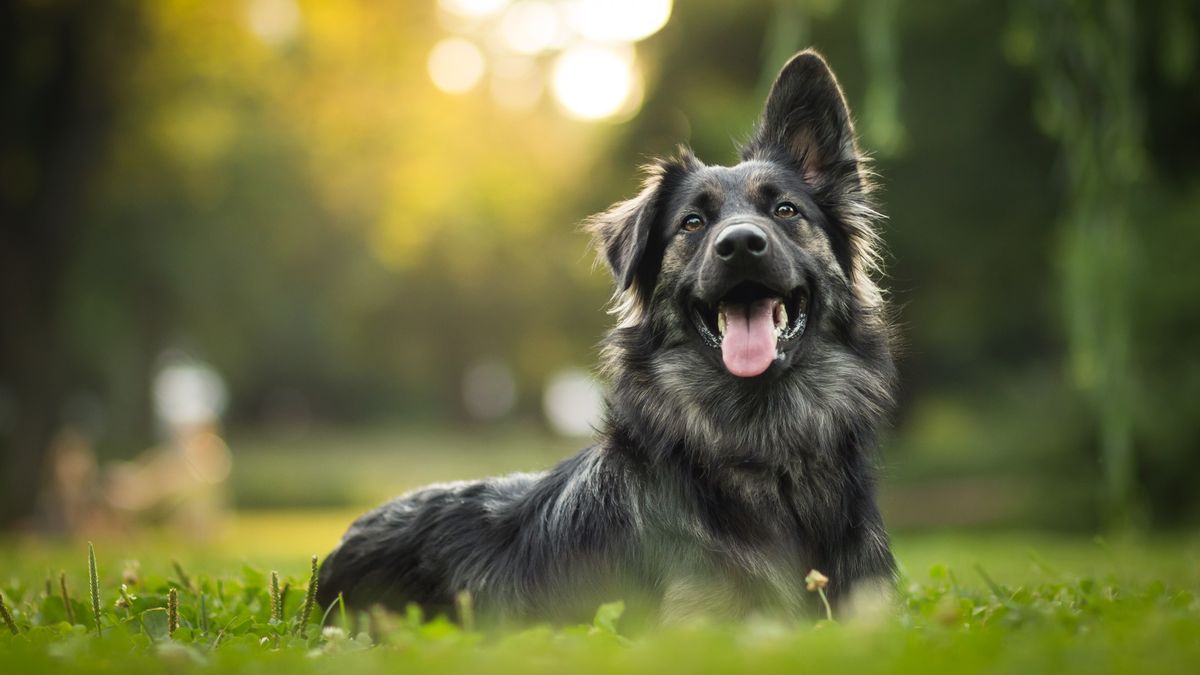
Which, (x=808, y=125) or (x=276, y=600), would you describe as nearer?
(x=276, y=600)

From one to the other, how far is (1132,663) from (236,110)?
2495cm

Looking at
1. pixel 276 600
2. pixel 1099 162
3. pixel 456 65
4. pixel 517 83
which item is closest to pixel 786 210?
pixel 276 600

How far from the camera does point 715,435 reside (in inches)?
200

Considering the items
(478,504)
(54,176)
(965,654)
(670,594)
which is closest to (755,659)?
(965,654)

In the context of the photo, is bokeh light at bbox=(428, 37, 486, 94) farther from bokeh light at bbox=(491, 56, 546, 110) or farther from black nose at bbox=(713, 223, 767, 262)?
black nose at bbox=(713, 223, 767, 262)

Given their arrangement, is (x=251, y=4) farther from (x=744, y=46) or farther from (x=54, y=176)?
(x=744, y=46)

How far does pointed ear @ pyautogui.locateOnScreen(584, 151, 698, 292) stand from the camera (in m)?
5.44

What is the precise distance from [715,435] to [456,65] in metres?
26.2

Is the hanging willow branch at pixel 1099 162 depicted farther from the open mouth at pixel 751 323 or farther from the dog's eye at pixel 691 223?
the dog's eye at pixel 691 223

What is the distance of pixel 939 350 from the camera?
75.7ft

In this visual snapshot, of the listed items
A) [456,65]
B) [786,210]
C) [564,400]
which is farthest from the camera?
[564,400]

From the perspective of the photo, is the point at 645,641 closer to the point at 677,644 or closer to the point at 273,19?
the point at 677,644

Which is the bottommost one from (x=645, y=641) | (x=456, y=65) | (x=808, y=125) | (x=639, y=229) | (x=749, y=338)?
(x=645, y=641)

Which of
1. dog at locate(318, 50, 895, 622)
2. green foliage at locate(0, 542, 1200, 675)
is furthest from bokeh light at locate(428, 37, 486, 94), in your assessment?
green foliage at locate(0, 542, 1200, 675)
